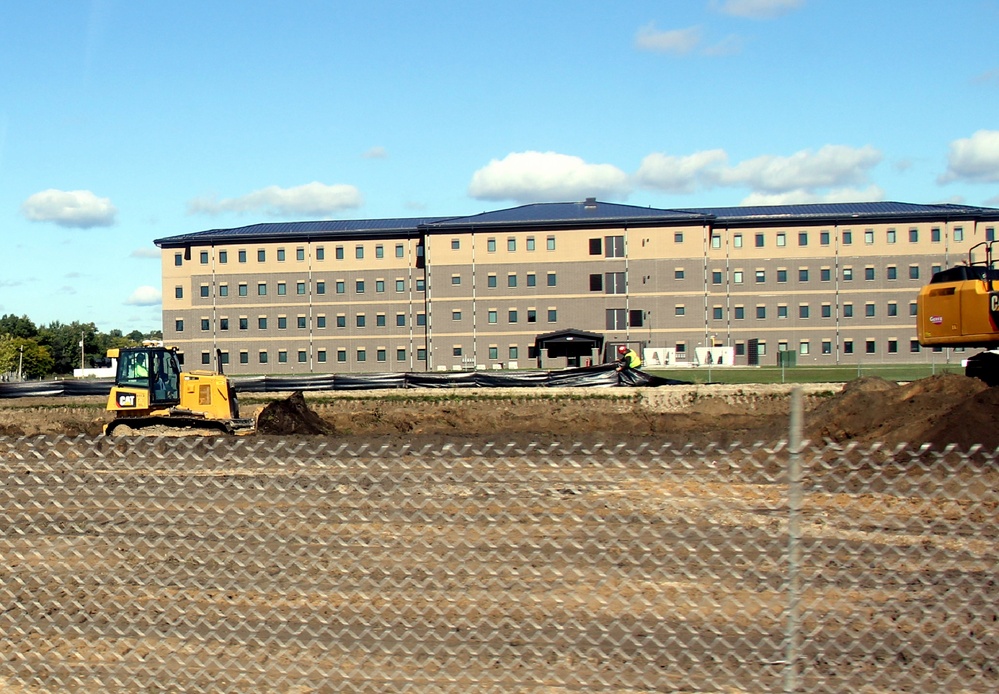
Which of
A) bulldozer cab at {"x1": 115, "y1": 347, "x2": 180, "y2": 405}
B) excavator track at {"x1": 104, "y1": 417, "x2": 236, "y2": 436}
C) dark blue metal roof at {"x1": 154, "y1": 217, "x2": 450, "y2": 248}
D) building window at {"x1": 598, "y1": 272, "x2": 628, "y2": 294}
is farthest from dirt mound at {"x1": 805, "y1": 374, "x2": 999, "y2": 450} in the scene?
dark blue metal roof at {"x1": 154, "y1": 217, "x2": 450, "y2": 248}

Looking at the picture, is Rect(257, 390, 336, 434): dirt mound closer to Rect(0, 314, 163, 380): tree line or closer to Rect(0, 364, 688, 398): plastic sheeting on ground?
Rect(0, 364, 688, 398): plastic sheeting on ground

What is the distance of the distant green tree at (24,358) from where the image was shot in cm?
9994

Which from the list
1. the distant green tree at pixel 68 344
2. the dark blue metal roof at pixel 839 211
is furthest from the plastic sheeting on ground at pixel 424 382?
the distant green tree at pixel 68 344

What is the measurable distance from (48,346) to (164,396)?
420 ft

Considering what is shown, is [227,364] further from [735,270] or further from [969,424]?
[969,424]

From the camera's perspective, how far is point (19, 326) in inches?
5694

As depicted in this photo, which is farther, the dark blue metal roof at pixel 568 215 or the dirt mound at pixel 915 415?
the dark blue metal roof at pixel 568 215

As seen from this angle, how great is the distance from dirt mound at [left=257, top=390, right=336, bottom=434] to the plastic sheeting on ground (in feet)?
34.0

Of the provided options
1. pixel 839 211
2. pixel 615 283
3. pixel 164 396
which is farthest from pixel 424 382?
pixel 839 211

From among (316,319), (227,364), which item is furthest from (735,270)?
(227,364)

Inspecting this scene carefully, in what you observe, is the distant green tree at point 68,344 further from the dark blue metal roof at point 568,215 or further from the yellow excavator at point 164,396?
the yellow excavator at point 164,396

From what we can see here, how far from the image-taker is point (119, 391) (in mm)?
21750

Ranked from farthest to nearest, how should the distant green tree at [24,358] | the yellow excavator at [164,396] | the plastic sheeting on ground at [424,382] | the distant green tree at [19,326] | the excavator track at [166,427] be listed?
the distant green tree at [19,326]
the distant green tree at [24,358]
the plastic sheeting on ground at [424,382]
the yellow excavator at [164,396]
the excavator track at [166,427]

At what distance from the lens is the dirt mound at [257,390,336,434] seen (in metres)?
24.6
